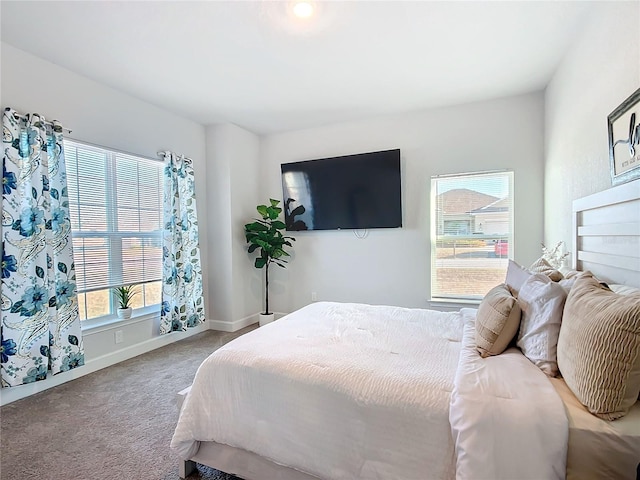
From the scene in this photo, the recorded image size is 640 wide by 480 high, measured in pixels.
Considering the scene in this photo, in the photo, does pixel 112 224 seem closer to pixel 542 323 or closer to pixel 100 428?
pixel 100 428

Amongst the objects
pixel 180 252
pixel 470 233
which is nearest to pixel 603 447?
pixel 470 233

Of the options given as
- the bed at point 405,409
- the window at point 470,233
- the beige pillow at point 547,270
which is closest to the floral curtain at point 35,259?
the bed at point 405,409

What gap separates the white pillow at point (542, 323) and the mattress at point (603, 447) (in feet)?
0.89

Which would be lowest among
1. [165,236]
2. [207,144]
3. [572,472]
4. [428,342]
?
[572,472]

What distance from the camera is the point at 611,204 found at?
5.37 ft

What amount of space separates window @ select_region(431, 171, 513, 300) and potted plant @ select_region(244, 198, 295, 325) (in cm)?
194

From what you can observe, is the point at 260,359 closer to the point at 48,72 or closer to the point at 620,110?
the point at 620,110

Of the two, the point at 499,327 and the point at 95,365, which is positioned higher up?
the point at 499,327

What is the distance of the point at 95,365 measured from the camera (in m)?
2.94

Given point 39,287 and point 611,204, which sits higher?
point 611,204

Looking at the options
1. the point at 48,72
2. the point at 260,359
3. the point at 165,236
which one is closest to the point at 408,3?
the point at 260,359

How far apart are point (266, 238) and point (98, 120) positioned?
83.7 inches

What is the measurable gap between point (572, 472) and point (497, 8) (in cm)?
247

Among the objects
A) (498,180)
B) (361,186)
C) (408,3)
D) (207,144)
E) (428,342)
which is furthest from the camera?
(207,144)
